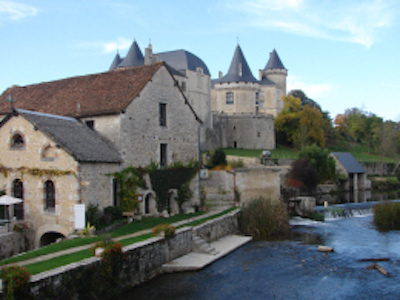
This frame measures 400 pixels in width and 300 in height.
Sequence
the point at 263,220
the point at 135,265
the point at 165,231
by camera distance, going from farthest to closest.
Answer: the point at 263,220 → the point at 165,231 → the point at 135,265

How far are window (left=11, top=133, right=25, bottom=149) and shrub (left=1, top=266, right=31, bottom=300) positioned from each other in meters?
9.56

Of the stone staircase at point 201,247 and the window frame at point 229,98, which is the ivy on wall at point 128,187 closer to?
the stone staircase at point 201,247

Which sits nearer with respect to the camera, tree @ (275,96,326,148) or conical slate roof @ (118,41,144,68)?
conical slate roof @ (118,41,144,68)

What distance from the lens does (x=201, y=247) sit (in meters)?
17.9

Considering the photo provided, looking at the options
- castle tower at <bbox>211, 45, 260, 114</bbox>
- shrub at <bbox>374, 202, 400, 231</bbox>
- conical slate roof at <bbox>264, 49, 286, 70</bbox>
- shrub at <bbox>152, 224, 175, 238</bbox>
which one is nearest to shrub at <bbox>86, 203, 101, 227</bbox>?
shrub at <bbox>152, 224, 175, 238</bbox>

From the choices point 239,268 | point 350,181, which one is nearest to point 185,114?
point 239,268

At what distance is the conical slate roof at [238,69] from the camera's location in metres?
62.9

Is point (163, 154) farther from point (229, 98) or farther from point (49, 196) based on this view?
point (229, 98)

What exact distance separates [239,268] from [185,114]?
36.2 feet

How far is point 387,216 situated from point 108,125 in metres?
17.0

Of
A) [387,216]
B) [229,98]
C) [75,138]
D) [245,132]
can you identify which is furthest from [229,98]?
[75,138]

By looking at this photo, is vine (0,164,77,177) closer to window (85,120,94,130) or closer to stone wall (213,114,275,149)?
window (85,120,94,130)

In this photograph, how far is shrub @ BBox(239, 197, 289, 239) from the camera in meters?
22.4

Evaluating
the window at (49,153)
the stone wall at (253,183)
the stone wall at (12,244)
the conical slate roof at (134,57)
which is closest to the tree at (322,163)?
the stone wall at (253,183)
